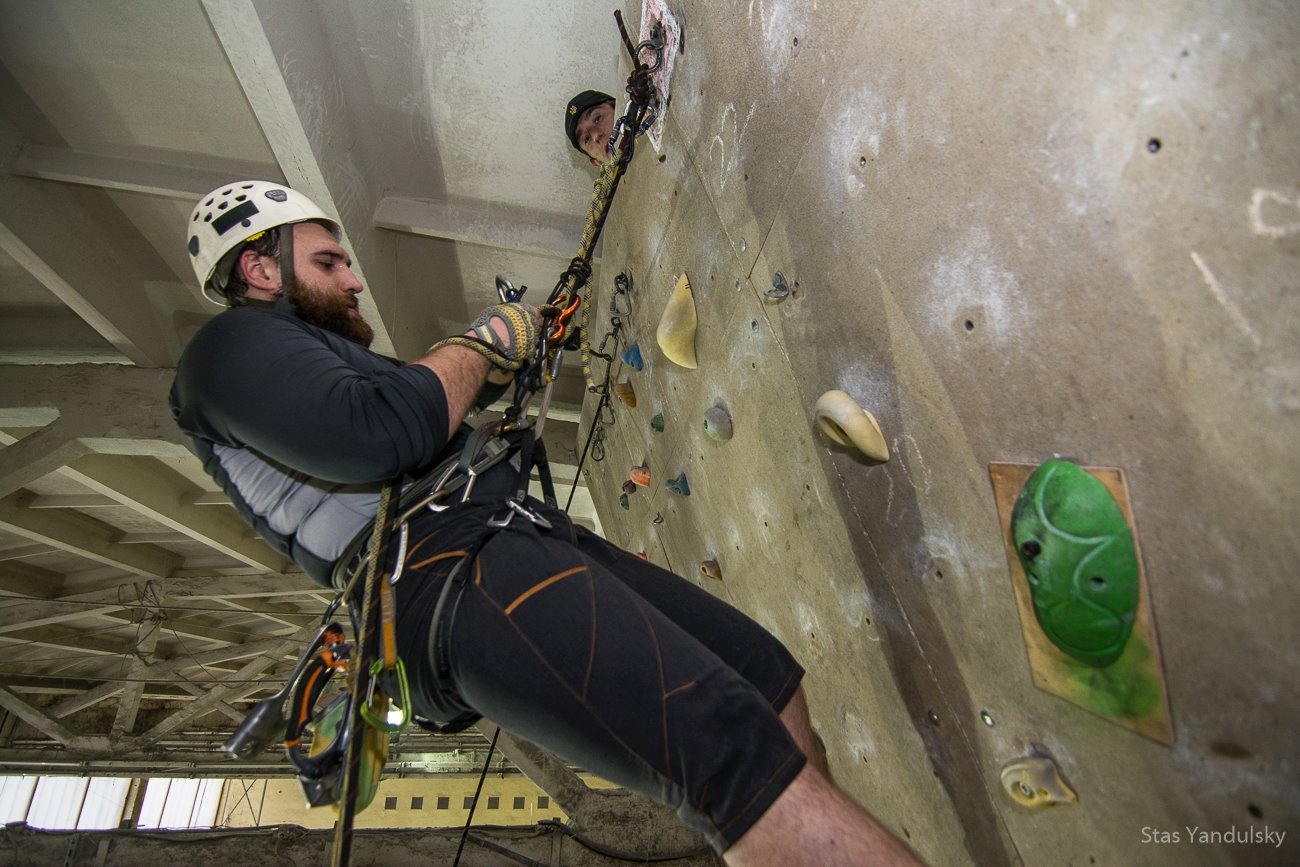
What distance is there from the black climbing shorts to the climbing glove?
0.43 m

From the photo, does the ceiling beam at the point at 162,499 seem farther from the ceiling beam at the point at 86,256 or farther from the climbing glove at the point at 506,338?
the climbing glove at the point at 506,338

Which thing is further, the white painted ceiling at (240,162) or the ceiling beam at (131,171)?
the ceiling beam at (131,171)

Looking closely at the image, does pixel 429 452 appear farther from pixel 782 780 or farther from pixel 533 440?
pixel 782 780

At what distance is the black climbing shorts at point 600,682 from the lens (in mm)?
827

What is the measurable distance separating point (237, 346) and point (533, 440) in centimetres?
53

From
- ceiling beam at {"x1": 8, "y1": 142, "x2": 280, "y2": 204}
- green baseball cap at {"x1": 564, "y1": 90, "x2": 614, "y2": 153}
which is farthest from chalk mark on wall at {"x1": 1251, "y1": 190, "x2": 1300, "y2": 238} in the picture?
ceiling beam at {"x1": 8, "y1": 142, "x2": 280, "y2": 204}

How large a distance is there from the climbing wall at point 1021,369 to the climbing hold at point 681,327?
263 millimetres

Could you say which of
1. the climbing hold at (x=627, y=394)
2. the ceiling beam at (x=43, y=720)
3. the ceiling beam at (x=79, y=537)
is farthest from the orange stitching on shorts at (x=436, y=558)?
the ceiling beam at (x=43, y=720)

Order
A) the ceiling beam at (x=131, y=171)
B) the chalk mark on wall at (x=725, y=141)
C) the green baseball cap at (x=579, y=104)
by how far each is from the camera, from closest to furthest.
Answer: the chalk mark on wall at (x=725, y=141) < the green baseball cap at (x=579, y=104) < the ceiling beam at (x=131, y=171)

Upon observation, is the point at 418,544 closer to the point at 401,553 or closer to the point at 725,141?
the point at 401,553

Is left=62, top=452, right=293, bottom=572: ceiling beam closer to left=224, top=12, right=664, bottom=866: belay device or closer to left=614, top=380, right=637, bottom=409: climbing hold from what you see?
left=614, top=380, right=637, bottom=409: climbing hold

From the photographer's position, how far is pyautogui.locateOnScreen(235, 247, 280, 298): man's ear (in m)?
1.48

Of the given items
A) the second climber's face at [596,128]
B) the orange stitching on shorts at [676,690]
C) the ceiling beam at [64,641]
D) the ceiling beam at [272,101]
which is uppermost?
the second climber's face at [596,128]

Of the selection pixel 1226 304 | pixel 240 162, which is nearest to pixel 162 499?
pixel 240 162
